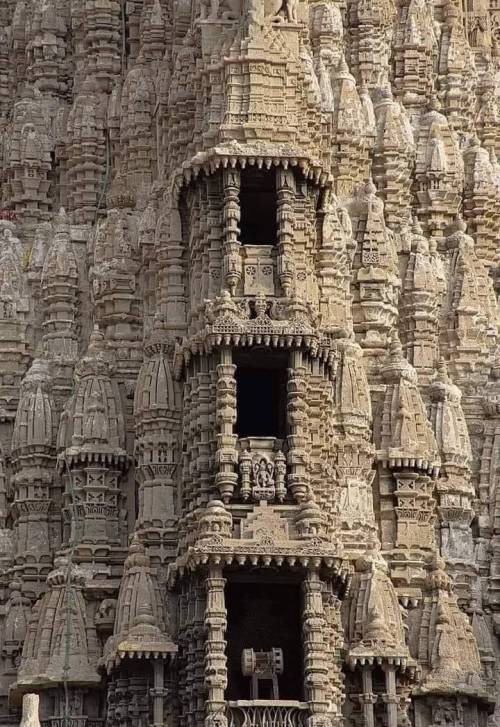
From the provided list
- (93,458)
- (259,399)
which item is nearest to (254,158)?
(259,399)

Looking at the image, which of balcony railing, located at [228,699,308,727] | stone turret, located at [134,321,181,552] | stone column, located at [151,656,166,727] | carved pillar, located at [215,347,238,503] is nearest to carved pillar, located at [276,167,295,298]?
carved pillar, located at [215,347,238,503]

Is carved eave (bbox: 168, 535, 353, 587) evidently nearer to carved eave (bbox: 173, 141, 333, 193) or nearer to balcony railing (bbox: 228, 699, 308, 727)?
balcony railing (bbox: 228, 699, 308, 727)

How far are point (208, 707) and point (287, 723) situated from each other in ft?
4.67

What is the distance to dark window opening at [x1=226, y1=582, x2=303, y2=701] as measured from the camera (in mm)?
47406

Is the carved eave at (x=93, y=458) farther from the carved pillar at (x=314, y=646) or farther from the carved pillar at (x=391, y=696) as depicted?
the carved pillar at (x=391, y=696)

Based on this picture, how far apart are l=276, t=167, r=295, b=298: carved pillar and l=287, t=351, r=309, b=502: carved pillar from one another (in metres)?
1.51

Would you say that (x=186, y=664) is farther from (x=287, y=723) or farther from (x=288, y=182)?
(x=288, y=182)

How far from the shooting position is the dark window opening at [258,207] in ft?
164

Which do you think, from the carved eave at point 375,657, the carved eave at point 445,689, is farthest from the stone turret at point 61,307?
the carved eave at point 445,689

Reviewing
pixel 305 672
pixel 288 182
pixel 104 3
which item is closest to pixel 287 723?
pixel 305 672

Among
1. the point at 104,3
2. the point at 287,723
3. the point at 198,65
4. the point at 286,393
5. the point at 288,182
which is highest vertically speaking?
the point at 104,3

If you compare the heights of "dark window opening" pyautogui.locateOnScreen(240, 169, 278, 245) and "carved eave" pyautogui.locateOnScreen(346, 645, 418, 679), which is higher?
"dark window opening" pyautogui.locateOnScreen(240, 169, 278, 245)

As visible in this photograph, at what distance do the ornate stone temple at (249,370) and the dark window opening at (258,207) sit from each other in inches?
2.8

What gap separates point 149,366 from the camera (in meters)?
A: 50.0
